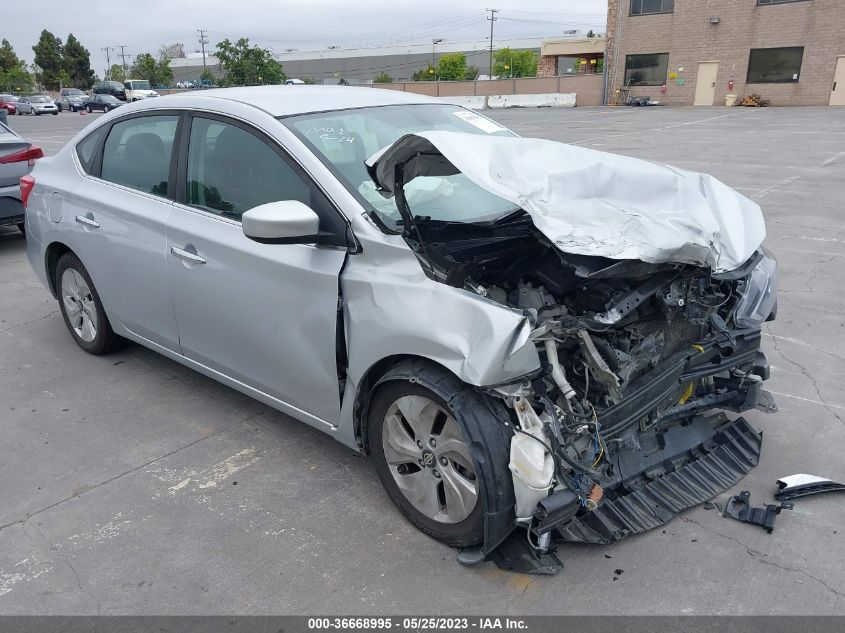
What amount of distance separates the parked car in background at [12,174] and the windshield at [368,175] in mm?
5981

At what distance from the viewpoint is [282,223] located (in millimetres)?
2867

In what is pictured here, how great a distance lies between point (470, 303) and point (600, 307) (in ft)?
1.98

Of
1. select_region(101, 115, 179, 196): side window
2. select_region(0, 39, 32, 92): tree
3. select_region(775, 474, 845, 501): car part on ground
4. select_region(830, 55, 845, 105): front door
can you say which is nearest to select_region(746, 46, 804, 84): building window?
select_region(830, 55, 845, 105): front door

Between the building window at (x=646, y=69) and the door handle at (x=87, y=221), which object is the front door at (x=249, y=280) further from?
the building window at (x=646, y=69)

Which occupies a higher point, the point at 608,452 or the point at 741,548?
the point at 608,452

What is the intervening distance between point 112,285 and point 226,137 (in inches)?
55.5

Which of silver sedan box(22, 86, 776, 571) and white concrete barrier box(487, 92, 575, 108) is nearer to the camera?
silver sedan box(22, 86, 776, 571)

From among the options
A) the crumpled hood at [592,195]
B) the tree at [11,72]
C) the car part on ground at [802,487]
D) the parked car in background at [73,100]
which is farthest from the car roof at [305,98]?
the tree at [11,72]

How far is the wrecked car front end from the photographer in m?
2.65

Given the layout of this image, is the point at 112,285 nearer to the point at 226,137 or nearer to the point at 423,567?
the point at 226,137

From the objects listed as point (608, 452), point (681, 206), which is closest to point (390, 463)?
point (608, 452)

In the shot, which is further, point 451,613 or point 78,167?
point 78,167

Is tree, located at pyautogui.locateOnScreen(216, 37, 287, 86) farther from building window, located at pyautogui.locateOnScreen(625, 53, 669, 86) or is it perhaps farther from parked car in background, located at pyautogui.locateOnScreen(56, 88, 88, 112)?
building window, located at pyautogui.locateOnScreen(625, 53, 669, 86)

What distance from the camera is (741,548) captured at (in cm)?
290
